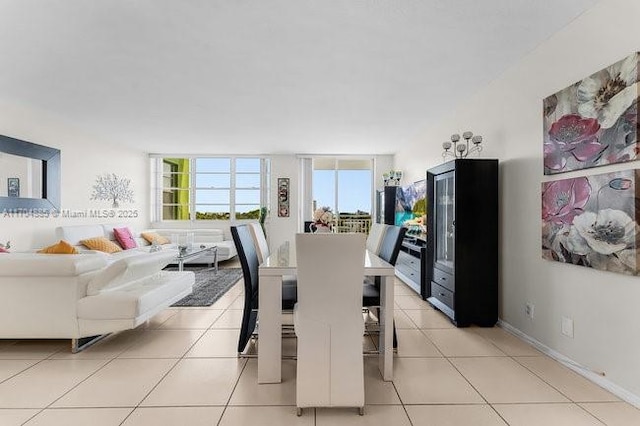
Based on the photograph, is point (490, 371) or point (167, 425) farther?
point (490, 371)

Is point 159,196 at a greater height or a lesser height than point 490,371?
greater

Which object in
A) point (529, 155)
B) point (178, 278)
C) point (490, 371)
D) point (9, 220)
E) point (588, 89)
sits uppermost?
point (588, 89)

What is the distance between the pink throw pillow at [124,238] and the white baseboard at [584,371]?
5.71m

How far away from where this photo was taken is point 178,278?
3.27m

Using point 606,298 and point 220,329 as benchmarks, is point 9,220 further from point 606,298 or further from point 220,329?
point 606,298

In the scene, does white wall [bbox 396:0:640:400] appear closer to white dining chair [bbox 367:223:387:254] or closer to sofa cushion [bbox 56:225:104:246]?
white dining chair [bbox 367:223:387:254]

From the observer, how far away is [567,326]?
7.63ft

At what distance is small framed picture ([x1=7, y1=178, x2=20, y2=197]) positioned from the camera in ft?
13.5

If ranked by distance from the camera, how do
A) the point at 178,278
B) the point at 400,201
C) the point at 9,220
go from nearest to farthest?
the point at 178,278 → the point at 9,220 → the point at 400,201

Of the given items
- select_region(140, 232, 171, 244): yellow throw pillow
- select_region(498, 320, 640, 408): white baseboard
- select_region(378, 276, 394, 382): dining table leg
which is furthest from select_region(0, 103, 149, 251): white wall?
select_region(498, 320, 640, 408): white baseboard

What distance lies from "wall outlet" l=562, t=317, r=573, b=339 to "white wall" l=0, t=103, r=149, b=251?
5.79 metres

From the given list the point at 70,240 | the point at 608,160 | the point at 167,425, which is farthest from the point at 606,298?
the point at 70,240

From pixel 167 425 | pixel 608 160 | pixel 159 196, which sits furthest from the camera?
pixel 159 196

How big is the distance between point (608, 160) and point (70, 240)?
5.98 metres
